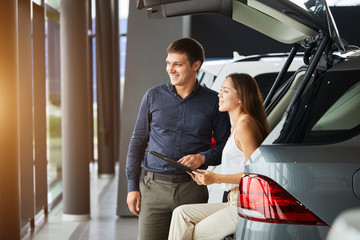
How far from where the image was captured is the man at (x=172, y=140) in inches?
125

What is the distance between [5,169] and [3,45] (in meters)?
0.99

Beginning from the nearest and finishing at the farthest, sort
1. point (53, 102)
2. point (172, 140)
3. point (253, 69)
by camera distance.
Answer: point (172, 140) < point (253, 69) < point (53, 102)

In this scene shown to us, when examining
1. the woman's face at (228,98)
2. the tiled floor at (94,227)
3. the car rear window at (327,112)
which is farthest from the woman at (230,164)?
the tiled floor at (94,227)

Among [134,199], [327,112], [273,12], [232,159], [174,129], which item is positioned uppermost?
[273,12]

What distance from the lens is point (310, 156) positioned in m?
2.43

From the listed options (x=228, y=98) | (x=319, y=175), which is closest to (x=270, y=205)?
(x=319, y=175)

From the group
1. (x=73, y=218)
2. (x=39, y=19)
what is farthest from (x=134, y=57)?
(x=73, y=218)

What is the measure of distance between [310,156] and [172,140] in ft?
3.06

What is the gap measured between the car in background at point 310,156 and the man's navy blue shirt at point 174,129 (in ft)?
1.78

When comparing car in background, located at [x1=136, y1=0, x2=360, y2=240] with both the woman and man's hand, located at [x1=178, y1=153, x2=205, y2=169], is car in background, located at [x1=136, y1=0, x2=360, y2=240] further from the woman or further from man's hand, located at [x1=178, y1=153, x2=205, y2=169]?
man's hand, located at [x1=178, y1=153, x2=205, y2=169]

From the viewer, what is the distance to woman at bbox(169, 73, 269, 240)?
294 centimetres

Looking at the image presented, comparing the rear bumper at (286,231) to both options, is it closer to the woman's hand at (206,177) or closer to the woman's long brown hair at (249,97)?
the woman's hand at (206,177)

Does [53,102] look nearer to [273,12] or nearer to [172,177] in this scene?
[172,177]

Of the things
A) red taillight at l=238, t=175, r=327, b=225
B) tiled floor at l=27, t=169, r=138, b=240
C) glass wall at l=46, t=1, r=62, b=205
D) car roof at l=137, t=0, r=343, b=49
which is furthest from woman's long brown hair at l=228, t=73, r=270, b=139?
glass wall at l=46, t=1, r=62, b=205
